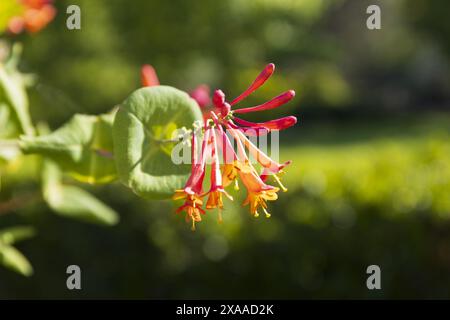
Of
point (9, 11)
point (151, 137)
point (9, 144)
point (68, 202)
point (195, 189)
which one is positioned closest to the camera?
point (195, 189)

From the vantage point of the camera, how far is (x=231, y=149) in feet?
2.94

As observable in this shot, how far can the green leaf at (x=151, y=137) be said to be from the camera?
37.0 inches

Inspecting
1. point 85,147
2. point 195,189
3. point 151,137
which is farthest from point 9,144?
point 195,189

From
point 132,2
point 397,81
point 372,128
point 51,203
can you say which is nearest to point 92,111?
point 132,2

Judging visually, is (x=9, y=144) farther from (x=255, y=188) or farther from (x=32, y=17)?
(x=32, y=17)

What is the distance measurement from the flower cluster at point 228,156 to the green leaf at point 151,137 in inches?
2.4

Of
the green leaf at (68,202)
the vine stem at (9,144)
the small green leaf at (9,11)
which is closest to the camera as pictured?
the vine stem at (9,144)

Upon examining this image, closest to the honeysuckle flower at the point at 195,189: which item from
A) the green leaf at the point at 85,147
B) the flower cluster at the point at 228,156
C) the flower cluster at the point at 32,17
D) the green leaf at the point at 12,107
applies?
the flower cluster at the point at 228,156

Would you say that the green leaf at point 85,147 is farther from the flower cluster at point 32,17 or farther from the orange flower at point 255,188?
the flower cluster at point 32,17

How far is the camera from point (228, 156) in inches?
35.7

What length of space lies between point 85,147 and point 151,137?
0.20 metres
